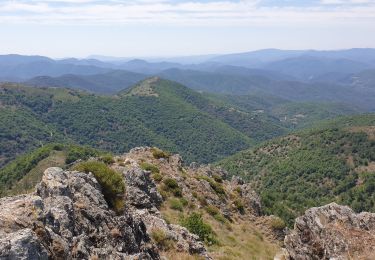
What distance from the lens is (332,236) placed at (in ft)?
50.8

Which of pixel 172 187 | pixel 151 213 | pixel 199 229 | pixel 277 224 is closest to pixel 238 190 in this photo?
pixel 277 224

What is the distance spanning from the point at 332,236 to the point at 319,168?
152 meters

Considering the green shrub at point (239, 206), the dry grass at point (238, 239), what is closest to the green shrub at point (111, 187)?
the dry grass at point (238, 239)

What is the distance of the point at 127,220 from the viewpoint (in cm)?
1608

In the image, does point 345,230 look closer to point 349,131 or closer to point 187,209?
point 187,209

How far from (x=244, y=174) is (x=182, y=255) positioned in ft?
514

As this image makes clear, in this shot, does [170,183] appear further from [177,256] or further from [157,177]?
[177,256]

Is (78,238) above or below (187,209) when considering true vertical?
above

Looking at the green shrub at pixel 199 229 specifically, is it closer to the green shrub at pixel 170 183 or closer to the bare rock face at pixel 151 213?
the bare rock face at pixel 151 213

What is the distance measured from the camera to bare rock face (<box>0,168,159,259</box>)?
32.1 feet

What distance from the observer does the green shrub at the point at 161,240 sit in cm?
1794

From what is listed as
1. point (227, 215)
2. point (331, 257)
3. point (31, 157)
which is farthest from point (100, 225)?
point (31, 157)

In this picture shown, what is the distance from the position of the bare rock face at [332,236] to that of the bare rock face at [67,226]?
20.8ft

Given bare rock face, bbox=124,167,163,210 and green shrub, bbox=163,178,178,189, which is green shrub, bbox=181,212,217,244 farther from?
green shrub, bbox=163,178,178,189
